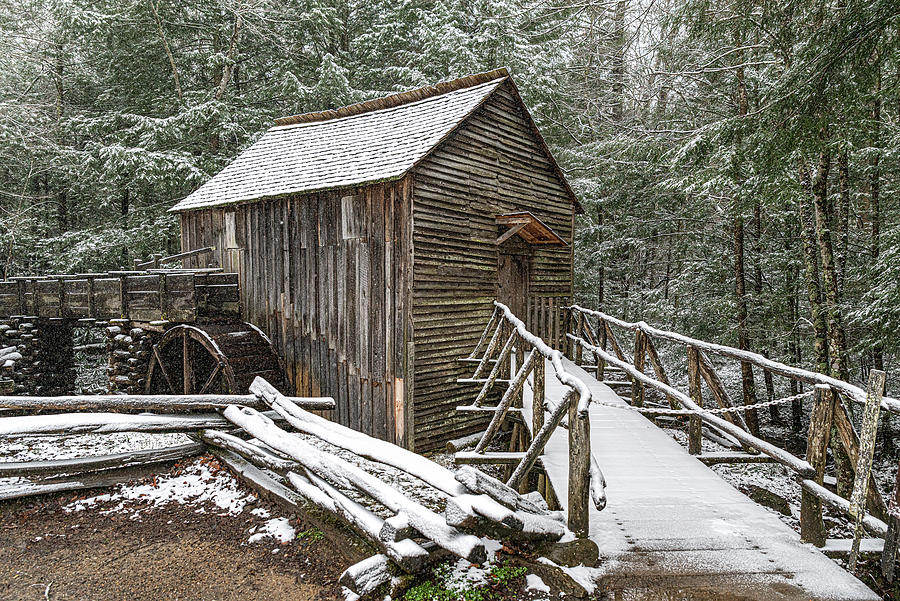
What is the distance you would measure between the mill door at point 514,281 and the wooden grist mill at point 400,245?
41 mm

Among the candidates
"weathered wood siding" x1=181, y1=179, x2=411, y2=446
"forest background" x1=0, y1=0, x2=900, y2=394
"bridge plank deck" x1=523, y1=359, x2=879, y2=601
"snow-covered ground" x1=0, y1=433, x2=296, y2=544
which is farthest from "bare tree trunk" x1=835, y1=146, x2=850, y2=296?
"snow-covered ground" x1=0, y1=433, x2=296, y2=544

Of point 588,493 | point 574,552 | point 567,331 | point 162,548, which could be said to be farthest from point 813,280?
point 162,548

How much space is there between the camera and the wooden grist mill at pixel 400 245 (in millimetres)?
9477

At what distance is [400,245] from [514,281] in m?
3.46

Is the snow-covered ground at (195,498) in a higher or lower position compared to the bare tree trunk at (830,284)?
lower

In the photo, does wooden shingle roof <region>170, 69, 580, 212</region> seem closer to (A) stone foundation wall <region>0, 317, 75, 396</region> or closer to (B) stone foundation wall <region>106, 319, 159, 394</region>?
(B) stone foundation wall <region>106, 319, 159, 394</region>

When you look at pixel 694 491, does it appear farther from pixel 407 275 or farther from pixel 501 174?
pixel 501 174

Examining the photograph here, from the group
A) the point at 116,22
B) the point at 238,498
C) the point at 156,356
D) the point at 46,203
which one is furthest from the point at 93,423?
the point at 46,203

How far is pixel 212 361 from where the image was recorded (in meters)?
12.6

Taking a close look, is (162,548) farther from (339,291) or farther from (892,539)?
(892,539)

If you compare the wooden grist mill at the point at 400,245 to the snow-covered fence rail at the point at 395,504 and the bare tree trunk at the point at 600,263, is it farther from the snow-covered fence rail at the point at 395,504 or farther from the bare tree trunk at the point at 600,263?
the bare tree trunk at the point at 600,263

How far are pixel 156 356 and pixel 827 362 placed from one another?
13.8 meters

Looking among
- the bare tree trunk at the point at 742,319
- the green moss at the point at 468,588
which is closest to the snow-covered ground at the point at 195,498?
the green moss at the point at 468,588

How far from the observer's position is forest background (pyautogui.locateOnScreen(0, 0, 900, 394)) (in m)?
12.6
